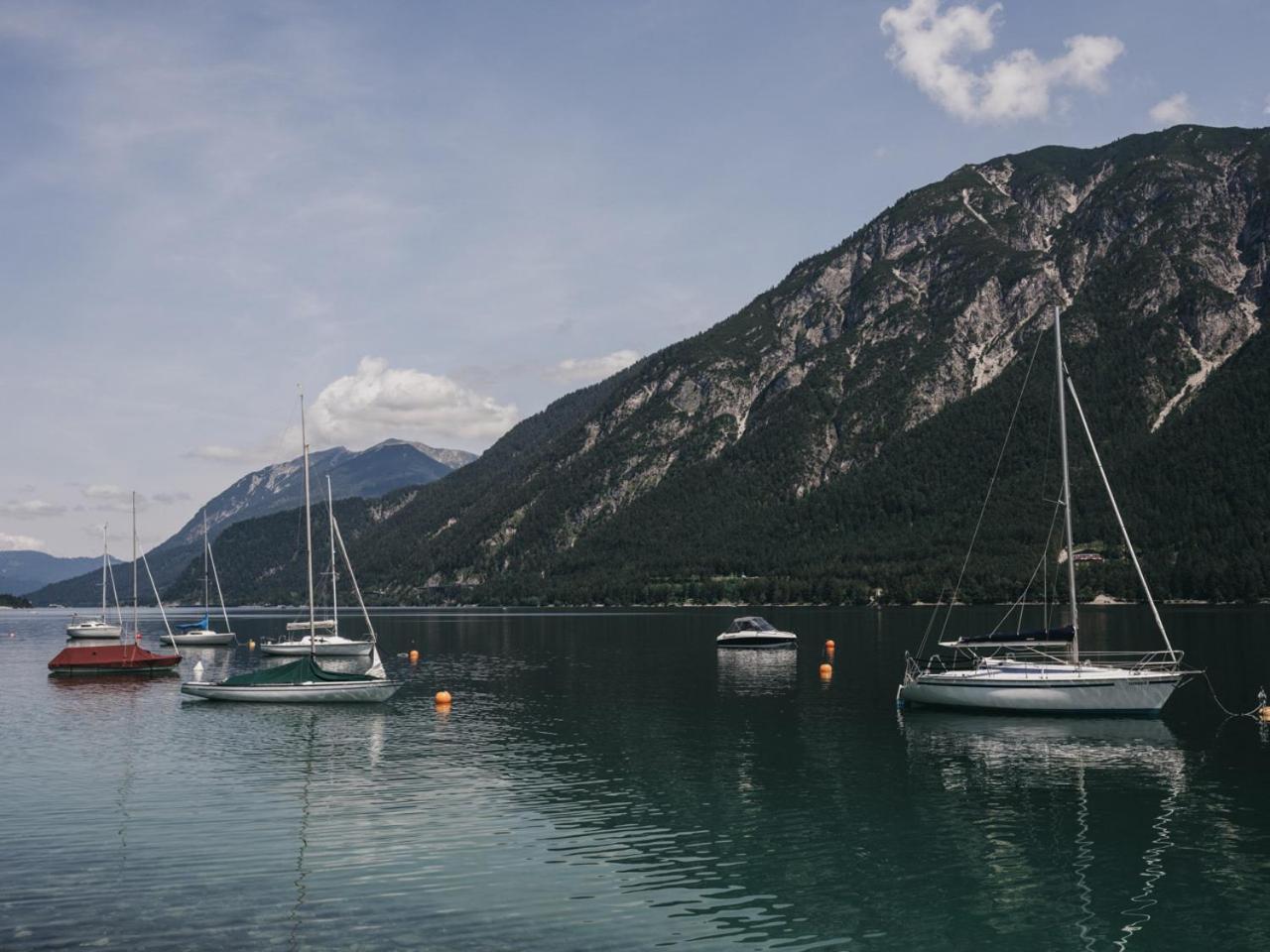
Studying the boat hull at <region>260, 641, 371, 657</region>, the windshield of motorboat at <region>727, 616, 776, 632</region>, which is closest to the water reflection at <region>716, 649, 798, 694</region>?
the windshield of motorboat at <region>727, 616, 776, 632</region>

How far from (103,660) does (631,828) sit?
87.6m

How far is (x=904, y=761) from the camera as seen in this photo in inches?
2063

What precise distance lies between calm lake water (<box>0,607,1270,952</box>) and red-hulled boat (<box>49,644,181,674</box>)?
113ft

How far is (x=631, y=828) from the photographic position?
3872 cm

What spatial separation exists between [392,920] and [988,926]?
15.2 meters

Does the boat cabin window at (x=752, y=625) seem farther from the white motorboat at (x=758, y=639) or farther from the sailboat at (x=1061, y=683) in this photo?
the sailboat at (x=1061, y=683)

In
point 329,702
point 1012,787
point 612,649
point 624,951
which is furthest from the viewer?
point 612,649

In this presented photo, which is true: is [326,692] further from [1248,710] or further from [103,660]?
[1248,710]

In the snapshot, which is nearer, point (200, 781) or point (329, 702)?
point (200, 781)

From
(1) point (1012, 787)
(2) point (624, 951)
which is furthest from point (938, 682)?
(2) point (624, 951)

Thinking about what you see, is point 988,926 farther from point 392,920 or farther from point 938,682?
point 938,682

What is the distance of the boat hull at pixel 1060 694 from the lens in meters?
65.3

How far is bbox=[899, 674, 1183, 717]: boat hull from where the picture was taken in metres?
65.3

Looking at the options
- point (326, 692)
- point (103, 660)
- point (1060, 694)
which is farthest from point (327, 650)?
point (1060, 694)
